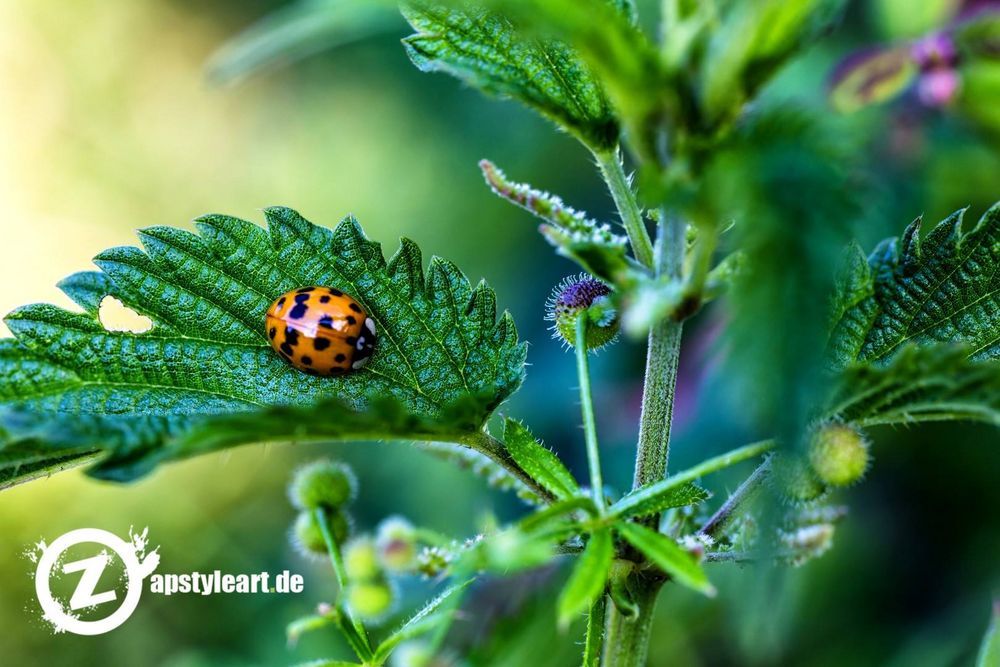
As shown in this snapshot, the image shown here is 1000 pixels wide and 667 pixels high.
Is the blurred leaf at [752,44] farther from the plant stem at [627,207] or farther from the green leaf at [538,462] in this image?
the green leaf at [538,462]

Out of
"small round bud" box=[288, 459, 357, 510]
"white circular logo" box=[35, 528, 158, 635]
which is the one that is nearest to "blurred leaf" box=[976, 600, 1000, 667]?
"small round bud" box=[288, 459, 357, 510]

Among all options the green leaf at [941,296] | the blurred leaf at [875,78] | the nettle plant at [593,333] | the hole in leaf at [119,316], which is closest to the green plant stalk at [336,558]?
the nettle plant at [593,333]

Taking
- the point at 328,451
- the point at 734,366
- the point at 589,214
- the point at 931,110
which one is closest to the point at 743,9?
the point at 734,366

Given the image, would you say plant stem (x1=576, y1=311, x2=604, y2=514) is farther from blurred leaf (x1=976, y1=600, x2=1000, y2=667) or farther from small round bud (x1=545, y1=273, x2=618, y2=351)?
blurred leaf (x1=976, y1=600, x2=1000, y2=667)

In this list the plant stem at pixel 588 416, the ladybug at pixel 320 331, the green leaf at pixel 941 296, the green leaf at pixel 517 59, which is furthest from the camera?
the ladybug at pixel 320 331

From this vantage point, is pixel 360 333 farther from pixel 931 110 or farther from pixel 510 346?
pixel 931 110

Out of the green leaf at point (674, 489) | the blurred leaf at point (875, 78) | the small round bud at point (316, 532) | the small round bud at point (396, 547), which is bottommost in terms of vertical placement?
the green leaf at point (674, 489)
